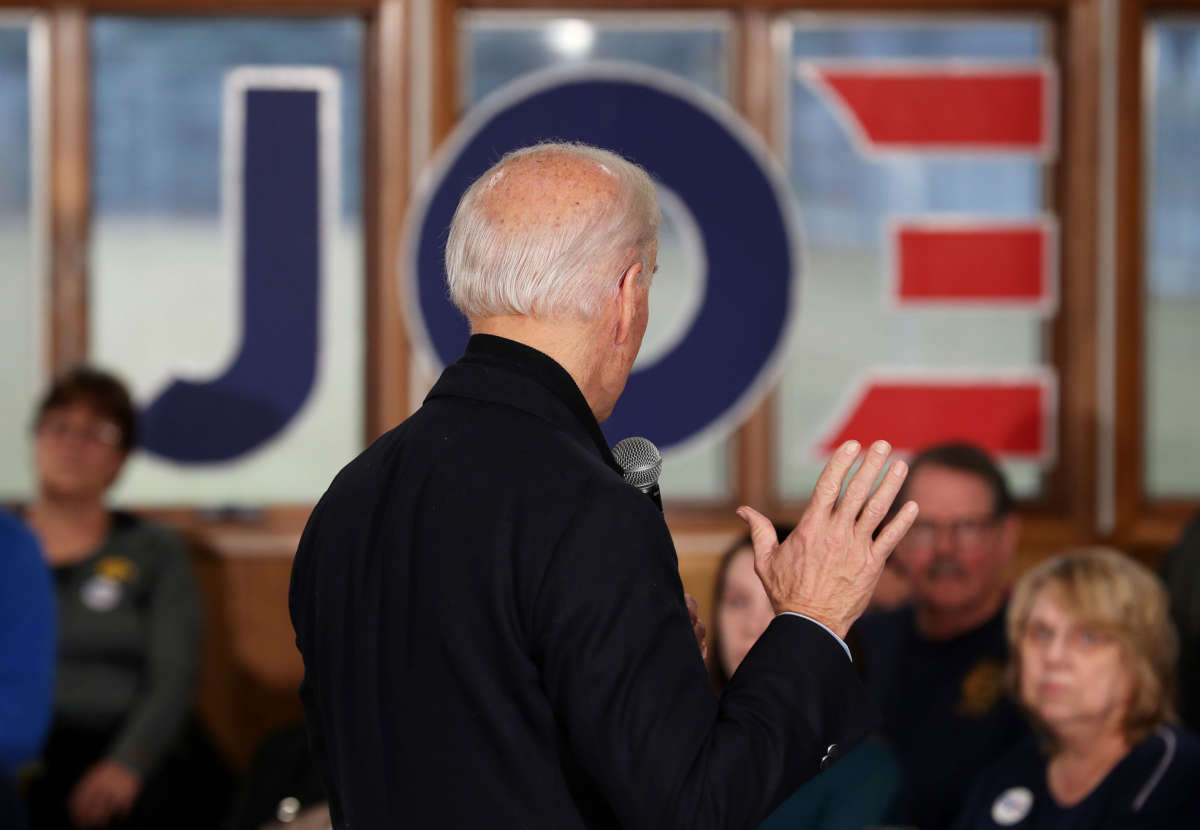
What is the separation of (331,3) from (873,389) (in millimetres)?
1942

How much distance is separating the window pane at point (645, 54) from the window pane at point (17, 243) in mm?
1288

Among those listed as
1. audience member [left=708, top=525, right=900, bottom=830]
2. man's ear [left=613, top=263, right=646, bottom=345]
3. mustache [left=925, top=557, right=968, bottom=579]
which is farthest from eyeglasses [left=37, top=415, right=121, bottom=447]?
man's ear [left=613, top=263, right=646, bottom=345]

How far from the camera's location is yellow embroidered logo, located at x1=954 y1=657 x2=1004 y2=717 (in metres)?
3.17

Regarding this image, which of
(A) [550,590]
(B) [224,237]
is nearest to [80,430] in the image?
(B) [224,237]

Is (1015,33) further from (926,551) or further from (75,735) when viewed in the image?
(75,735)

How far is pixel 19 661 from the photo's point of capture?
8.49ft

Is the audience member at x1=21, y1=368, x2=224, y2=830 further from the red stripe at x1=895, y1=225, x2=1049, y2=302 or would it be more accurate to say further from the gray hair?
the gray hair

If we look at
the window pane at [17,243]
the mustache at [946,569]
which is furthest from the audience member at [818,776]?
the window pane at [17,243]

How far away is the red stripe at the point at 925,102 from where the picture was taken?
14.7 ft

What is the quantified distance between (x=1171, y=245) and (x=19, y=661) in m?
3.48

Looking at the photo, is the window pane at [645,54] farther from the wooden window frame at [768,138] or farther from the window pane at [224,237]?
the window pane at [224,237]

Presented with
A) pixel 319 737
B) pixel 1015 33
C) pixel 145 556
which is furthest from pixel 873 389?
pixel 319 737

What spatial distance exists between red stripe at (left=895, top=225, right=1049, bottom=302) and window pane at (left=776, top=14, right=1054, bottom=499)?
27 mm

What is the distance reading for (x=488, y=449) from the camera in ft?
4.26
